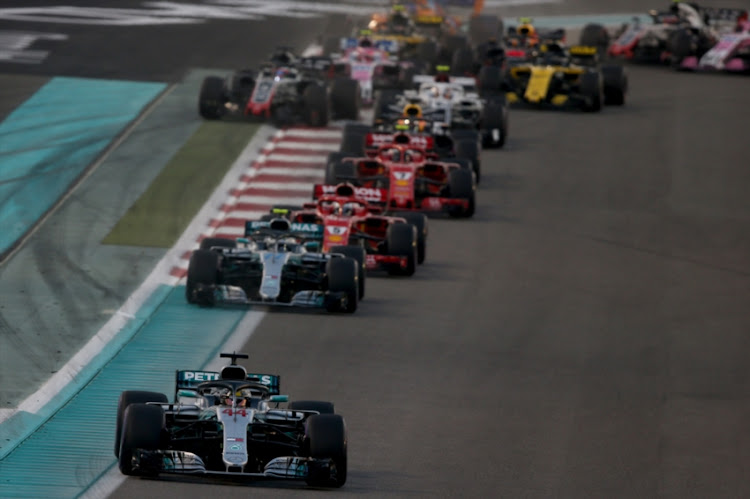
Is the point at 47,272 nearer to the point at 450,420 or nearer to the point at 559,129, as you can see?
the point at 450,420

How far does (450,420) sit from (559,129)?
22.7 metres

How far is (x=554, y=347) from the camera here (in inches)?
1020

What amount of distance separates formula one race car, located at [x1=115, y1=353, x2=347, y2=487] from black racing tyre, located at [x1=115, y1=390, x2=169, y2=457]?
0.04 ft

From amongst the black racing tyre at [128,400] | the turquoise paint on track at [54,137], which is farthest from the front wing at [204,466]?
the turquoise paint on track at [54,137]

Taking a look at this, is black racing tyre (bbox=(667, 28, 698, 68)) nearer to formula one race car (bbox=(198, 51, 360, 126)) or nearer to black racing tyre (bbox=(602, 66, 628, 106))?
black racing tyre (bbox=(602, 66, 628, 106))

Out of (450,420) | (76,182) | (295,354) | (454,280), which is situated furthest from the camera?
(76,182)

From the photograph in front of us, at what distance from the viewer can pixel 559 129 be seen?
4394cm

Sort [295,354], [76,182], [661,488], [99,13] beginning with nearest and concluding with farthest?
[661,488] < [295,354] < [76,182] < [99,13]

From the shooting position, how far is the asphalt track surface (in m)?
20.3

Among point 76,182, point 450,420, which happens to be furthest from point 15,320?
point 76,182

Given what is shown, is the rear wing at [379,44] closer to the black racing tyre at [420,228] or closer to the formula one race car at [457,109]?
the formula one race car at [457,109]

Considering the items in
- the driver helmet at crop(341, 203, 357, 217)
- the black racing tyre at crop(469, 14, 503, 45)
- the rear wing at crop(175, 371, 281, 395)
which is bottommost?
the black racing tyre at crop(469, 14, 503, 45)

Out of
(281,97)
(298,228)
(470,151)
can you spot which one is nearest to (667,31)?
(281,97)

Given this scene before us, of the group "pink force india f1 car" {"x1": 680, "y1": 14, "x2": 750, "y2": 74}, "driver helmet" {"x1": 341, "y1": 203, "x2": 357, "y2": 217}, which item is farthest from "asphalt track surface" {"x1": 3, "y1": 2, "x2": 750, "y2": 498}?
"pink force india f1 car" {"x1": 680, "y1": 14, "x2": 750, "y2": 74}
